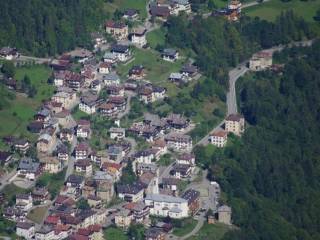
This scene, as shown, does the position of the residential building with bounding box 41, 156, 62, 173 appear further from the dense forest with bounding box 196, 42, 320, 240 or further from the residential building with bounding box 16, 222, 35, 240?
the dense forest with bounding box 196, 42, 320, 240

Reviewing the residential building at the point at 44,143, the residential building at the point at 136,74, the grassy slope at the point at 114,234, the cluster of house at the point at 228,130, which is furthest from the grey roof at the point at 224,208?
the residential building at the point at 136,74

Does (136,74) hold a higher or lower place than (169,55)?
higher

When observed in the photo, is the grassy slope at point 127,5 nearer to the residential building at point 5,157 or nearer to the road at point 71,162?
the road at point 71,162

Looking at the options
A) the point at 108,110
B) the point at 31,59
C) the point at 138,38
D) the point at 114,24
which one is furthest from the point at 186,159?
the point at 114,24

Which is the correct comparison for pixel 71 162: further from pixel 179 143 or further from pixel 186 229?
pixel 186 229

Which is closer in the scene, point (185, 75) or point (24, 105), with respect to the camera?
point (24, 105)

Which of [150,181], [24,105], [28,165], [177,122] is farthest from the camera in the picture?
[24,105]
